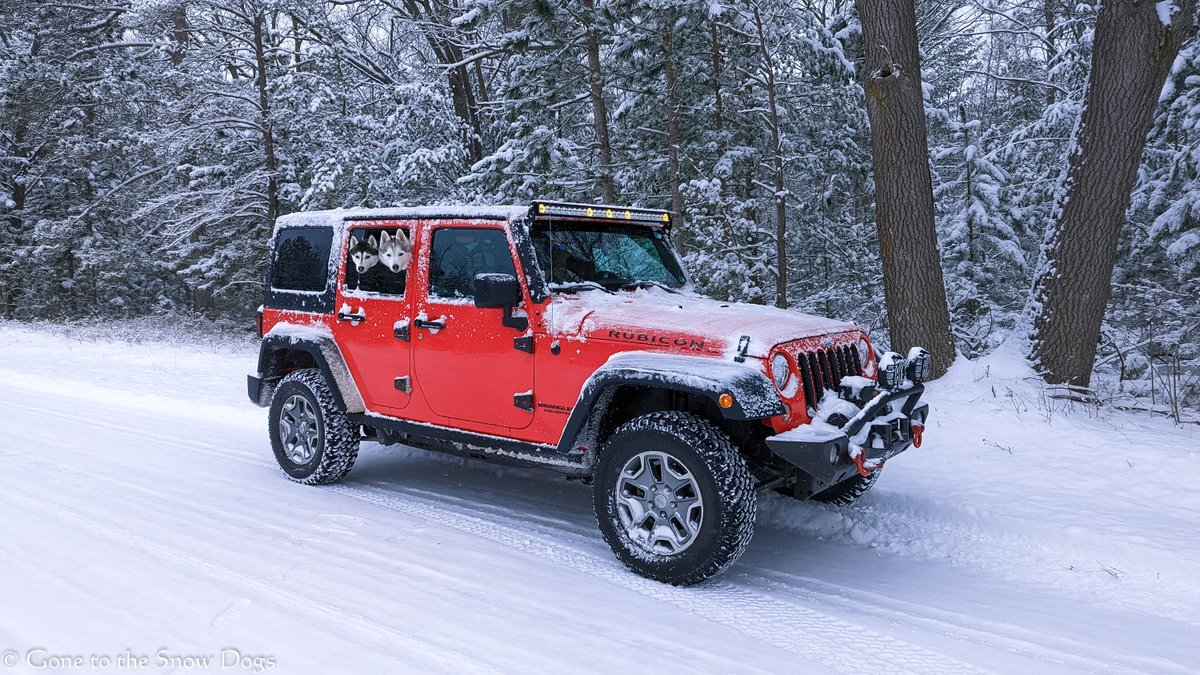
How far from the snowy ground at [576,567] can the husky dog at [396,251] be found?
5.55 feet

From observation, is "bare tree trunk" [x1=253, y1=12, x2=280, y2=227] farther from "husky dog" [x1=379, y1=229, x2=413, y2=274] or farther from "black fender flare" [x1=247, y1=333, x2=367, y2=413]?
"husky dog" [x1=379, y1=229, x2=413, y2=274]

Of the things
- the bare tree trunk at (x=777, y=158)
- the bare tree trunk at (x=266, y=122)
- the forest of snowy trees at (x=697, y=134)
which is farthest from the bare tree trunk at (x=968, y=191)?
the bare tree trunk at (x=266, y=122)

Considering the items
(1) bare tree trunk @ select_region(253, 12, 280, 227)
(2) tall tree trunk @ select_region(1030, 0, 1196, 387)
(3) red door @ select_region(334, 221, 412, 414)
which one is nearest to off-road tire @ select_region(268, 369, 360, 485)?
(3) red door @ select_region(334, 221, 412, 414)

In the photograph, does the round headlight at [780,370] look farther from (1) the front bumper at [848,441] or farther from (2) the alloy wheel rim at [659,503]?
(2) the alloy wheel rim at [659,503]

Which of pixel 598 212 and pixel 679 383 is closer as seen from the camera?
pixel 679 383

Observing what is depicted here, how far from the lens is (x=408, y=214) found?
18.2 ft

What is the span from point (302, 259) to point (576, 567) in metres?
3.51

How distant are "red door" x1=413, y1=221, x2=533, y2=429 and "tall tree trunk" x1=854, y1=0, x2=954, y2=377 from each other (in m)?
4.55

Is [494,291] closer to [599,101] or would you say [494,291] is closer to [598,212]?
[598,212]

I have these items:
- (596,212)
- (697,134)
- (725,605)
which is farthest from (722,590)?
(697,134)

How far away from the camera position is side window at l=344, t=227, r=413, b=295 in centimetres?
554

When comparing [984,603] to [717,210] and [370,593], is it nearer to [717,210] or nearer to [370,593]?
[370,593]

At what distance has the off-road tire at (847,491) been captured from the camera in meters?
5.16

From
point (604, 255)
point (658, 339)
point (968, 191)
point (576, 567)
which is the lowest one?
point (576, 567)
